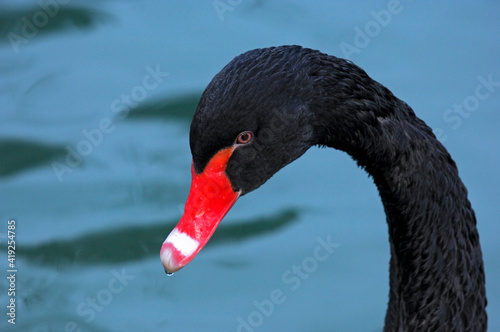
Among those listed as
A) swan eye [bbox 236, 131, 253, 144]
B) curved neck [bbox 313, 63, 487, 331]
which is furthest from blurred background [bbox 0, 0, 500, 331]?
swan eye [bbox 236, 131, 253, 144]

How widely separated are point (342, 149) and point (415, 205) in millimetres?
294

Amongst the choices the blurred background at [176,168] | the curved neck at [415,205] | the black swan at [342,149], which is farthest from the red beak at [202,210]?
the blurred background at [176,168]

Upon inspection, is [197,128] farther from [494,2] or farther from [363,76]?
[494,2]

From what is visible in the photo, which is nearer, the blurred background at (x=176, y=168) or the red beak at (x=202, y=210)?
the red beak at (x=202, y=210)

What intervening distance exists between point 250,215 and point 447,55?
5.34ft

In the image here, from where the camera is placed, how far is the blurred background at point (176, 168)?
3506 mm

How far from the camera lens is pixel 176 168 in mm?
3889

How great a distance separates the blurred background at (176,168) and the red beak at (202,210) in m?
1.50

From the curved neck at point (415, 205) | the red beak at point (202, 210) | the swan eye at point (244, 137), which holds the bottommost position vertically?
the red beak at point (202, 210)

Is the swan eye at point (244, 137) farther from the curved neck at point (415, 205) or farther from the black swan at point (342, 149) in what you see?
the curved neck at point (415, 205)

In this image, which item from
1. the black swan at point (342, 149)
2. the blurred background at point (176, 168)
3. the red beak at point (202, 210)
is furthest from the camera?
the blurred background at point (176, 168)

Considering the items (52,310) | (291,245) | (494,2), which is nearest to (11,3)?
(52,310)

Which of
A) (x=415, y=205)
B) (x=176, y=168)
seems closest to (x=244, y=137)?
(x=415, y=205)

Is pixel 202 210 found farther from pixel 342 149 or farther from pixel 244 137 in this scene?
pixel 342 149
